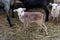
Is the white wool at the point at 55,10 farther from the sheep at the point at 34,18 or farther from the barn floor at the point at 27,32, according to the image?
the sheep at the point at 34,18

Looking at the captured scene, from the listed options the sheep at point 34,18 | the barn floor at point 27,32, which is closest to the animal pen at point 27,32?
→ the barn floor at point 27,32

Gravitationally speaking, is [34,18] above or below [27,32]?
above

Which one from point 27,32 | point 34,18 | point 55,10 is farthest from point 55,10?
point 27,32

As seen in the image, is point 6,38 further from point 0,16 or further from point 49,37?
point 0,16

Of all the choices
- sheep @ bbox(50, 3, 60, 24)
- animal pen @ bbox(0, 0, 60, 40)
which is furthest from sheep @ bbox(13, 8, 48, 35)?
sheep @ bbox(50, 3, 60, 24)

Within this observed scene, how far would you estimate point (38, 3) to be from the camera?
4402 millimetres

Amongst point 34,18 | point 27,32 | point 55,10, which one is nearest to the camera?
point 34,18

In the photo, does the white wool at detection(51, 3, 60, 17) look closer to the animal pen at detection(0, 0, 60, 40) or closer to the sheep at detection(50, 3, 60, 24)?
the sheep at detection(50, 3, 60, 24)

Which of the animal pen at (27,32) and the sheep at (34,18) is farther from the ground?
the sheep at (34,18)

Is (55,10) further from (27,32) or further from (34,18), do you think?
(27,32)

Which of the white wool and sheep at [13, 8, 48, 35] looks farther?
the white wool

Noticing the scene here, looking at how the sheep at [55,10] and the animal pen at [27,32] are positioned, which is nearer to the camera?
the animal pen at [27,32]

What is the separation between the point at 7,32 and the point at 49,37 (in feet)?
3.40

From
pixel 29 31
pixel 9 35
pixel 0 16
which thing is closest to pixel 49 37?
pixel 29 31
